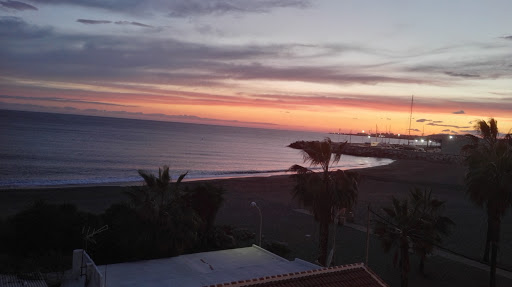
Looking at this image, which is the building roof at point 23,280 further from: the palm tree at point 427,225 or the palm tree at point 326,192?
the palm tree at point 427,225

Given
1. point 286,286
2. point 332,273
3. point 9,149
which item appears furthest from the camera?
point 9,149

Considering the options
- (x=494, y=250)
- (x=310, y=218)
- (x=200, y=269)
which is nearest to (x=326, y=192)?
(x=200, y=269)

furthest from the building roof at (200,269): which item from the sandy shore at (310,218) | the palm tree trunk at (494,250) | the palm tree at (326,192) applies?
the palm tree trunk at (494,250)

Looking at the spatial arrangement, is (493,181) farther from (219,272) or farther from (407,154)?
(407,154)

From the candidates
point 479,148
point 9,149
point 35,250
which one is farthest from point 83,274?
point 9,149

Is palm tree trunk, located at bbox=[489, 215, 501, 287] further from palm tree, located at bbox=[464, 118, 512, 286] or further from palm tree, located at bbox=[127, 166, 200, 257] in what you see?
palm tree, located at bbox=[127, 166, 200, 257]

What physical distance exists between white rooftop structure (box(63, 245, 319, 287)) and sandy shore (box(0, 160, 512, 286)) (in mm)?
5260

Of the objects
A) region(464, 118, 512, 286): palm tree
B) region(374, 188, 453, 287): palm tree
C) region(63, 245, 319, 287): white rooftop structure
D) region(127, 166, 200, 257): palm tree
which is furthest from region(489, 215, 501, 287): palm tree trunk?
region(127, 166, 200, 257): palm tree

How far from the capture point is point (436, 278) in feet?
54.6

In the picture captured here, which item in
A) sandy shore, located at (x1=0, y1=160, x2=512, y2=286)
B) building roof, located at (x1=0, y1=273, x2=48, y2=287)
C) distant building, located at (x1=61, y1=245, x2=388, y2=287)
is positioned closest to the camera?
distant building, located at (x1=61, y1=245, x2=388, y2=287)

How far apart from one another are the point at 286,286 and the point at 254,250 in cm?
682

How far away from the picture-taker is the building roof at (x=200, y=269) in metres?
11.7

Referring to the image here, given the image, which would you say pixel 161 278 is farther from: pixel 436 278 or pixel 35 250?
pixel 436 278

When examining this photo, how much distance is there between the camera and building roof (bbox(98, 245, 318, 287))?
11.7 metres
